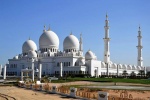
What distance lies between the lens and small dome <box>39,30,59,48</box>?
7100 cm

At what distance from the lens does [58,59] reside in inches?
2670

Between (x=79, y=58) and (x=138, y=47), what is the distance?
92.4 ft

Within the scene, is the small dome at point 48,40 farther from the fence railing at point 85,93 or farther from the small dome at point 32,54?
the fence railing at point 85,93

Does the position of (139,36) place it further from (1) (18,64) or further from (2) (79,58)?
(1) (18,64)

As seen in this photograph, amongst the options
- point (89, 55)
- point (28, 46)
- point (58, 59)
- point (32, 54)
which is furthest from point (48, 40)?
point (89, 55)

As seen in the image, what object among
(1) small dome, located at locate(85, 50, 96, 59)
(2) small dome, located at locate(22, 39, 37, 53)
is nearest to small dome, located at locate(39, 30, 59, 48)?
(2) small dome, located at locate(22, 39, 37, 53)

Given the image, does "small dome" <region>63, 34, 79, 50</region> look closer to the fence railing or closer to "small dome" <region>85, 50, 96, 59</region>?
"small dome" <region>85, 50, 96, 59</region>

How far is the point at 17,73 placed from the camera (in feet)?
247

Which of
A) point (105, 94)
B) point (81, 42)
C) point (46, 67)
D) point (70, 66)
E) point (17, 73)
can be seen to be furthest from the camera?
point (81, 42)

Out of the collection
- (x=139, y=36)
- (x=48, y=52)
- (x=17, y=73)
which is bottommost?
(x=17, y=73)

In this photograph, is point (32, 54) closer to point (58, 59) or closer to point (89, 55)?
point (58, 59)

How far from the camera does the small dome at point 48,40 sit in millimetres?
71000

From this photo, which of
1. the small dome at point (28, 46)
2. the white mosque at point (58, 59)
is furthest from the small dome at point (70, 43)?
the small dome at point (28, 46)

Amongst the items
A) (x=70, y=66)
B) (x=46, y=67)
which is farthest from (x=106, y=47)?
(x=46, y=67)
